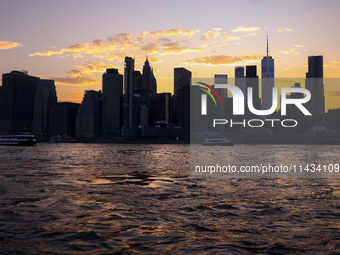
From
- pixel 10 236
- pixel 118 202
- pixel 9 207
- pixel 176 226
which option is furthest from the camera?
pixel 118 202

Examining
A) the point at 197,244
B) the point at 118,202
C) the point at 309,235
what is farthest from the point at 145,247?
the point at 118,202

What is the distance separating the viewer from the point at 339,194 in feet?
70.7

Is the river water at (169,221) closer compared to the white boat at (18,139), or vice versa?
the river water at (169,221)

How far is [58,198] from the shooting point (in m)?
19.3

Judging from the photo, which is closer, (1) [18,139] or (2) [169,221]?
(2) [169,221]

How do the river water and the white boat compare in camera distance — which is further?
the white boat

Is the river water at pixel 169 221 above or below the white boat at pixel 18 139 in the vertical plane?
above

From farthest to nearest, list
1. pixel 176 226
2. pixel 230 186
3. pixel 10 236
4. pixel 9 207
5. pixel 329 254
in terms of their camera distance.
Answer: pixel 230 186
pixel 9 207
pixel 176 226
pixel 10 236
pixel 329 254

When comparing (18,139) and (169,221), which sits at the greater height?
(169,221)

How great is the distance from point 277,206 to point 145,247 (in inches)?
372

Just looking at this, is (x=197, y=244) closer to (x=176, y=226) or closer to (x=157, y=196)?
(x=176, y=226)

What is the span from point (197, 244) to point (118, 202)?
8.64 metres

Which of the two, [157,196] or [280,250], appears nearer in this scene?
[280,250]

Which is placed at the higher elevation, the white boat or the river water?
the river water
